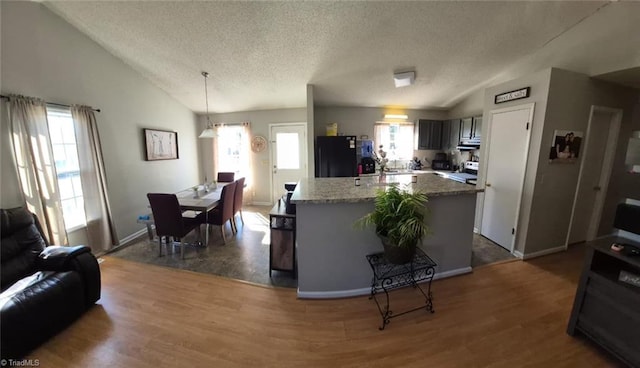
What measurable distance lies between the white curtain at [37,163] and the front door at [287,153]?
137 inches

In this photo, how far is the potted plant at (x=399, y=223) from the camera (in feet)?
5.67

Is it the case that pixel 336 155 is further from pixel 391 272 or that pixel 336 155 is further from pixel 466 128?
pixel 466 128

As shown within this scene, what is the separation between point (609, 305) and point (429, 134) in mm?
4349

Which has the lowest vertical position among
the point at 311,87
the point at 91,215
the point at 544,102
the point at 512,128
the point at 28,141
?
the point at 91,215

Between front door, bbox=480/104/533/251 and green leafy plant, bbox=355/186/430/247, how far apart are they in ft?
6.72

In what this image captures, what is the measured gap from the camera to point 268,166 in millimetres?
5453

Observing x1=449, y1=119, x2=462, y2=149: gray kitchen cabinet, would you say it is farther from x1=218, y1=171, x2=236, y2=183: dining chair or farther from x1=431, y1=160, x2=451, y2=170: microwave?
x1=218, y1=171, x2=236, y2=183: dining chair

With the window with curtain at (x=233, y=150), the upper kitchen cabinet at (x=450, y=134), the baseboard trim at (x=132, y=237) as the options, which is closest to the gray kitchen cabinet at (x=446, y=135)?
the upper kitchen cabinet at (x=450, y=134)

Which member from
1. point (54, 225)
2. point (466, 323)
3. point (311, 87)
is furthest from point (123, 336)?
point (311, 87)

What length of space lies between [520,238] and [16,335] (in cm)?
492

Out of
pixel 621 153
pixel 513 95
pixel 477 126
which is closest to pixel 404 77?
pixel 513 95

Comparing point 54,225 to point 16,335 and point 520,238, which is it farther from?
point 520,238

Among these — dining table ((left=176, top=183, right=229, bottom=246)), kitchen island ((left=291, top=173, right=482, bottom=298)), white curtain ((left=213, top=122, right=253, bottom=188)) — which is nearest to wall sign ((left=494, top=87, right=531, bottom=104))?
kitchen island ((left=291, top=173, right=482, bottom=298))

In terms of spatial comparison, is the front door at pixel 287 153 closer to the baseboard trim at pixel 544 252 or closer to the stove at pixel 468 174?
the stove at pixel 468 174
